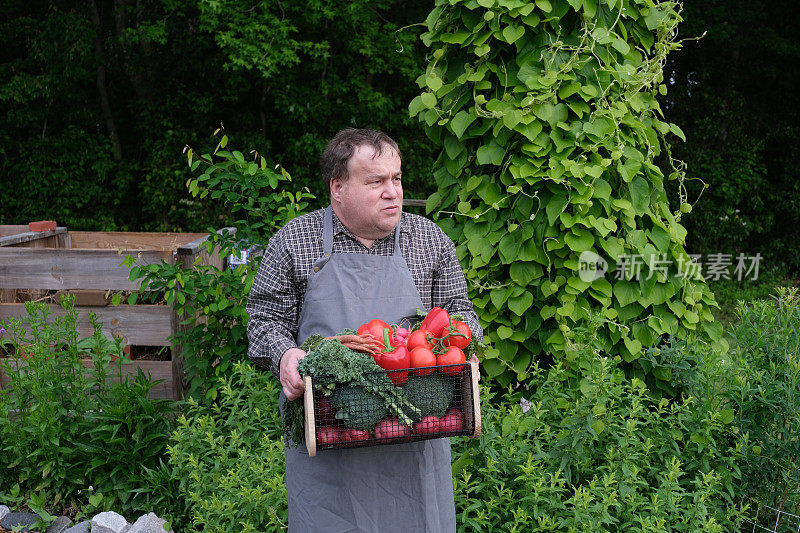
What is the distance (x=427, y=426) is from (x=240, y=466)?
1.29 m

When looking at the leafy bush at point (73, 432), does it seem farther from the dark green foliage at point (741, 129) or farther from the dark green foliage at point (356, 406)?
the dark green foliage at point (741, 129)

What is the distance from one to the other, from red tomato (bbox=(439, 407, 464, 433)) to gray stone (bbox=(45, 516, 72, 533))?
87.4 inches

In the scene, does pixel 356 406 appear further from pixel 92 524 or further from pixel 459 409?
pixel 92 524

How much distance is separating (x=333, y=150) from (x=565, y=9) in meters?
1.46

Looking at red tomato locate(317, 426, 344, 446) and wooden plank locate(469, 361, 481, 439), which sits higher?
wooden plank locate(469, 361, 481, 439)

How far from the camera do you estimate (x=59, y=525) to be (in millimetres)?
3102

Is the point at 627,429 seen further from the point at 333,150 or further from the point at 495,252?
the point at 333,150

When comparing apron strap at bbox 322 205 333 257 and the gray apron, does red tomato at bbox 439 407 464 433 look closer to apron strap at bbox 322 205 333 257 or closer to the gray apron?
the gray apron

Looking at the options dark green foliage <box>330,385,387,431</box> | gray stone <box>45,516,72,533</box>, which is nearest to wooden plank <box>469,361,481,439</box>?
dark green foliage <box>330,385,387,431</box>

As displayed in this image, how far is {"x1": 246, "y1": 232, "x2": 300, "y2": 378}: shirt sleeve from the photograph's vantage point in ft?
6.60

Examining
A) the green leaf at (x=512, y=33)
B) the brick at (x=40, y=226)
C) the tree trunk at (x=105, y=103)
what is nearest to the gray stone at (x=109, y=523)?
the green leaf at (x=512, y=33)

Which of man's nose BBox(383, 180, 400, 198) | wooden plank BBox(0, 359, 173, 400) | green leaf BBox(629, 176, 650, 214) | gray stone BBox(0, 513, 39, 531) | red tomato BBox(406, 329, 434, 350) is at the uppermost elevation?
green leaf BBox(629, 176, 650, 214)

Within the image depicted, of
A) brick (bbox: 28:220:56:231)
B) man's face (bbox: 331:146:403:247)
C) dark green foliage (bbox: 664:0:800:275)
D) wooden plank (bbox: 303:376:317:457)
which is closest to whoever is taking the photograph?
wooden plank (bbox: 303:376:317:457)

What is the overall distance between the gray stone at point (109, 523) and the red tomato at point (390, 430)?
1.84 m
